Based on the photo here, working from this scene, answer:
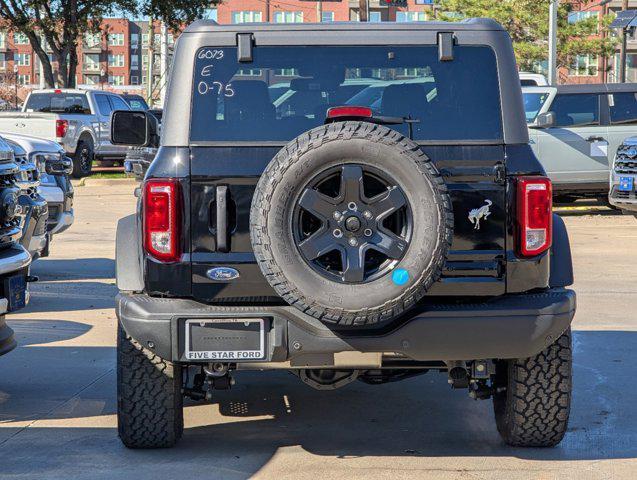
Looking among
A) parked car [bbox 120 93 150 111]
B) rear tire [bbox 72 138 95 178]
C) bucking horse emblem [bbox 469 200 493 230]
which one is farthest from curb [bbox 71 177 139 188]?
bucking horse emblem [bbox 469 200 493 230]

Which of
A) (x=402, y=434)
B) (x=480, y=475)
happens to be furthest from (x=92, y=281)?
(x=480, y=475)

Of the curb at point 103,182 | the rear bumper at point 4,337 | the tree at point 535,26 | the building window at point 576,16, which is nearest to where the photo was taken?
the rear bumper at point 4,337

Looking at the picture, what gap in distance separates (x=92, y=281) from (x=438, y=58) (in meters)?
6.58

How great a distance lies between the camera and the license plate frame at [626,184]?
48.3 feet

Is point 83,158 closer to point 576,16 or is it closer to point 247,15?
point 576,16

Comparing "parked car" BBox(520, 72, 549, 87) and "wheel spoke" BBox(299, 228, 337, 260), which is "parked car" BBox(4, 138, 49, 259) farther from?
"parked car" BBox(520, 72, 549, 87)

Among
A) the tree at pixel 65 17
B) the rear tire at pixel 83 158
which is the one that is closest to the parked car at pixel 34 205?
the rear tire at pixel 83 158

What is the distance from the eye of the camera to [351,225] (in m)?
4.63

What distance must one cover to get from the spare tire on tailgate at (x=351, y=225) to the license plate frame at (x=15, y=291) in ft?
6.04

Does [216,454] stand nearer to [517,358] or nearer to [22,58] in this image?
[517,358]

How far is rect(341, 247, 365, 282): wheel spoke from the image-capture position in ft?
15.1

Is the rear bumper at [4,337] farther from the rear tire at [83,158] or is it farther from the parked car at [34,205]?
the rear tire at [83,158]

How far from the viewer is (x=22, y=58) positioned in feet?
413

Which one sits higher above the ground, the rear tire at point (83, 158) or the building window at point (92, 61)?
the building window at point (92, 61)
